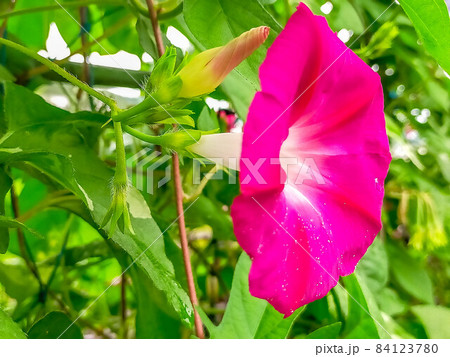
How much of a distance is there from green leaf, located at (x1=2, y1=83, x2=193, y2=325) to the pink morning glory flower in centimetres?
9

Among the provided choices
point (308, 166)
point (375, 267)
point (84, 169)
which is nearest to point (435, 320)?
point (375, 267)

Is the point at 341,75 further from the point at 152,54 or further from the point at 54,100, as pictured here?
the point at 54,100

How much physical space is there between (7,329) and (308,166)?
29 centimetres

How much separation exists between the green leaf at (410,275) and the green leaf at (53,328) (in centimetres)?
77

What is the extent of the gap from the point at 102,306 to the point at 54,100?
447 mm

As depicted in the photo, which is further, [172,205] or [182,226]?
[172,205]

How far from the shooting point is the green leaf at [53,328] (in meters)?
0.59

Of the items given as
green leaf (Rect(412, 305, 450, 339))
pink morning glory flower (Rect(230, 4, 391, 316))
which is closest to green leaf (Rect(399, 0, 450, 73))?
pink morning glory flower (Rect(230, 4, 391, 316))

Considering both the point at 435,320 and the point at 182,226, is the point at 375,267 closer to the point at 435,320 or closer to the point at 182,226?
the point at 435,320

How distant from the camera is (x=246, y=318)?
62 cm

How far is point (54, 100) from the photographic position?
841mm

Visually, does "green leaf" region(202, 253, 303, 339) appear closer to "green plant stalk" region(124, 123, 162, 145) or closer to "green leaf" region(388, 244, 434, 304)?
"green plant stalk" region(124, 123, 162, 145)
